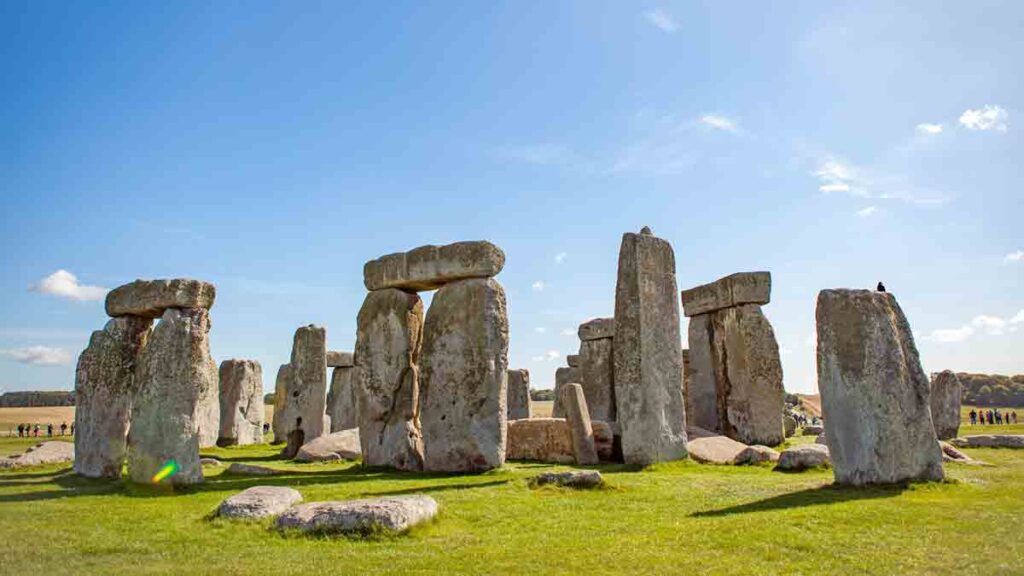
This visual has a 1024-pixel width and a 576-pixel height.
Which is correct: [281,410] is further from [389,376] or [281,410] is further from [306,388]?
[389,376]

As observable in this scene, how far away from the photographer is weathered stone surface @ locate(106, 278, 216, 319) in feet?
33.8

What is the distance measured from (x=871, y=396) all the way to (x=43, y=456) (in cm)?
1511

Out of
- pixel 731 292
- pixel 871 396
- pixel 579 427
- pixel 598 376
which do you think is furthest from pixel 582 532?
pixel 598 376

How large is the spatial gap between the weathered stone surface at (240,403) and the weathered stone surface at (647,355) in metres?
16.0

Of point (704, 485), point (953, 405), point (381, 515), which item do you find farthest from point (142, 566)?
point (953, 405)

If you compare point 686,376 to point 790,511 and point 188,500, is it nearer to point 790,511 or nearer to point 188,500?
point 790,511

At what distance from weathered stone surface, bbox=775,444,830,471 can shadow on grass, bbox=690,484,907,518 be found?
2435 millimetres

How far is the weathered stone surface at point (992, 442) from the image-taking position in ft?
49.4

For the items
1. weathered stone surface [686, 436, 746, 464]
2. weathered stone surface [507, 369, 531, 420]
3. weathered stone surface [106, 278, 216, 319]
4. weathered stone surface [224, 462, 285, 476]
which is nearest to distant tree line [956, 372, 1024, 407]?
weathered stone surface [507, 369, 531, 420]

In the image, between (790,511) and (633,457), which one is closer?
(790,511)

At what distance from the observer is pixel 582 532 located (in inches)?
265

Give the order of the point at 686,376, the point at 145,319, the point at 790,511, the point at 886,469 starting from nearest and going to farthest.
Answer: the point at 790,511 → the point at 886,469 → the point at 145,319 → the point at 686,376

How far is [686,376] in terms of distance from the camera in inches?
777

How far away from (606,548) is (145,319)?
9.04 meters
